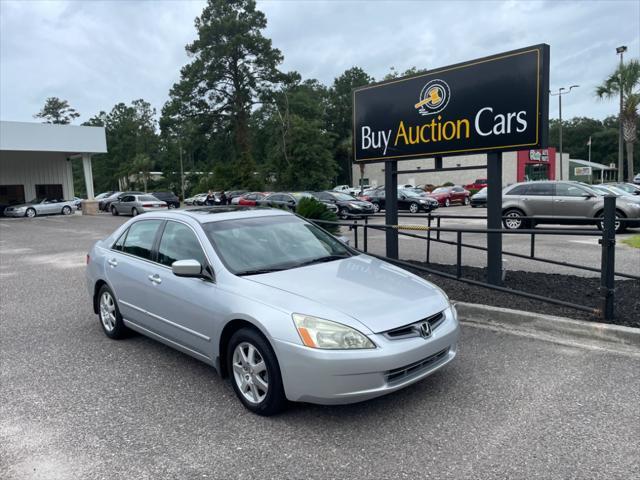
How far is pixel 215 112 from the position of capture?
54750 mm

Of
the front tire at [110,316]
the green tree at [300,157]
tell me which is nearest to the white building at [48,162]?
the green tree at [300,157]

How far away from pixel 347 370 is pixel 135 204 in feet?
96.1

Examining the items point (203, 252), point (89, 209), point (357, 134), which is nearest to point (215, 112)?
point (89, 209)

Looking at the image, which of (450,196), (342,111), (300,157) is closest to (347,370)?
(450,196)

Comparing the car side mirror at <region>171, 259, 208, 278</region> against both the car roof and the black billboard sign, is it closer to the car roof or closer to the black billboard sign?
the car roof

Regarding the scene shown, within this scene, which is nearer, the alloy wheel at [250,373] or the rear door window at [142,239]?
the alloy wheel at [250,373]

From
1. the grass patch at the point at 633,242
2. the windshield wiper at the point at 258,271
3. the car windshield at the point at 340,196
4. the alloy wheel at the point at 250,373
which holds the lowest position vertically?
the grass patch at the point at 633,242

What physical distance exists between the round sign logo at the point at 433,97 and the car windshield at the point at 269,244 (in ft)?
10.3

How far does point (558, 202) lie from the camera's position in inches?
639

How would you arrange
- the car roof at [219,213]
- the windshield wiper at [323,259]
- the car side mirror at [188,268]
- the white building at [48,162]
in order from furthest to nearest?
the white building at [48,162], the car roof at [219,213], the windshield wiper at [323,259], the car side mirror at [188,268]

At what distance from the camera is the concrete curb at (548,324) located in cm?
479

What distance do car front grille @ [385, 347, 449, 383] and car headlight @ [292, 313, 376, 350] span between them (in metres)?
0.27

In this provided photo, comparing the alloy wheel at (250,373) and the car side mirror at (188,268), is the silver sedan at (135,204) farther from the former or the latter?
the alloy wheel at (250,373)

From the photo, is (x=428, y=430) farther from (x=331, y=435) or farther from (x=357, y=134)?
(x=357, y=134)
